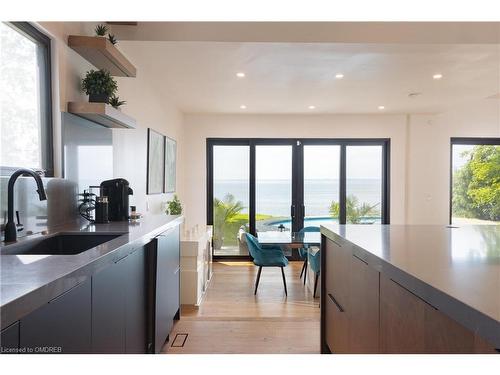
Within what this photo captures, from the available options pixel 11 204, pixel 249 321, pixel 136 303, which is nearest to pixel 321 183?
pixel 249 321

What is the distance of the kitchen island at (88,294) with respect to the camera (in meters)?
0.82

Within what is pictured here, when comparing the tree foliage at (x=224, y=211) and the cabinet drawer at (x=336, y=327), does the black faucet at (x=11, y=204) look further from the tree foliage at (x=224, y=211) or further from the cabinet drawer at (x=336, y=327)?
the tree foliage at (x=224, y=211)

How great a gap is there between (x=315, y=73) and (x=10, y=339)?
3.62m

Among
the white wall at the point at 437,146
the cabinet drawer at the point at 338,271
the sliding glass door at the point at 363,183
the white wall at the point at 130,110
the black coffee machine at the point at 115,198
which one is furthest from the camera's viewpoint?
the sliding glass door at the point at 363,183

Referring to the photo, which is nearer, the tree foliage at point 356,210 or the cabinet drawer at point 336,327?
the cabinet drawer at point 336,327

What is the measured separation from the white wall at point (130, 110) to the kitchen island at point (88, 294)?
0.75 m

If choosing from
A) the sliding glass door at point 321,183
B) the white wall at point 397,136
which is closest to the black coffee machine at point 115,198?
the white wall at point 397,136

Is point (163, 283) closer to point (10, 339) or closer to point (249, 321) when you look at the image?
point (249, 321)

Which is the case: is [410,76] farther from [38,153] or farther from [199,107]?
[38,153]

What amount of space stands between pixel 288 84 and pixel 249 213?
2693mm

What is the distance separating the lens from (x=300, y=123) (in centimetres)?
600

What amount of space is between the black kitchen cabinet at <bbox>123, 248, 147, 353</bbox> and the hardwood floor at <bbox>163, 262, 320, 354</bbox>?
690mm

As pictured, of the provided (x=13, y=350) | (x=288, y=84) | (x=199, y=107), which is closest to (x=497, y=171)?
(x=288, y=84)

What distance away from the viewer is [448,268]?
3.37ft
